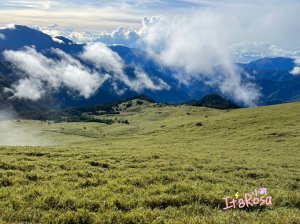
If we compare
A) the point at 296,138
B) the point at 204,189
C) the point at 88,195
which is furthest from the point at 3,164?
the point at 296,138

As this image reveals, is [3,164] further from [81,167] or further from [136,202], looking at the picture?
[136,202]

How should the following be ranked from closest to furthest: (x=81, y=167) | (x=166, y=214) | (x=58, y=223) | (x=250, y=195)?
1. (x=58, y=223)
2. (x=166, y=214)
3. (x=250, y=195)
4. (x=81, y=167)

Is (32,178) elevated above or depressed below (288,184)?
above

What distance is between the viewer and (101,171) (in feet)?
81.4

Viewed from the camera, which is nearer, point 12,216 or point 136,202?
point 12,216

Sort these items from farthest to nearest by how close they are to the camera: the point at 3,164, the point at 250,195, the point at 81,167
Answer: the point at 81,167, the point at 3,164, the point at 250,195

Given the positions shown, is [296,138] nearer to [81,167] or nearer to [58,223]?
[81,167]

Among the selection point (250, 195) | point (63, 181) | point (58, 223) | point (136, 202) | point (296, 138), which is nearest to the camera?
point (58, 223)

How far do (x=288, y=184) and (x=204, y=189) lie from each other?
988 cm

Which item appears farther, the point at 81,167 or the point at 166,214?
the point at 81,167

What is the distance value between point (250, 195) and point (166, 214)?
5.80m

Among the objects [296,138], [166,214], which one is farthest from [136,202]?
[296,138]

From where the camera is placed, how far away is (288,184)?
26.5m

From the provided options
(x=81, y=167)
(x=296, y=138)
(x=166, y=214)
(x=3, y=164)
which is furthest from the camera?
(x=296, y=138)
